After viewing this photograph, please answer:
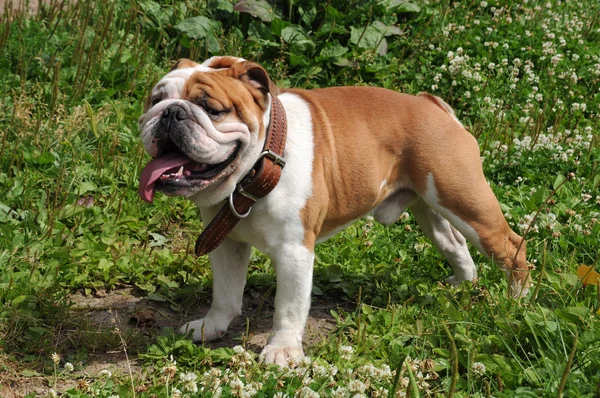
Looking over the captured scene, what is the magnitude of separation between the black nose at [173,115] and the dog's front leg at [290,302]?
856mm

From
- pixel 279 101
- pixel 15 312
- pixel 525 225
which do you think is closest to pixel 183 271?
pixel 15 312

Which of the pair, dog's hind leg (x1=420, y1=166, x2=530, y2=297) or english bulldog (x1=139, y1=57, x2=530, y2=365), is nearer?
english bulldog (x1=139, y1=57, x2=530, y2=365)

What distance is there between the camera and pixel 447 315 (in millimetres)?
4203

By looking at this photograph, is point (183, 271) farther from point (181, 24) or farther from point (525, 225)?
point (181, 24)

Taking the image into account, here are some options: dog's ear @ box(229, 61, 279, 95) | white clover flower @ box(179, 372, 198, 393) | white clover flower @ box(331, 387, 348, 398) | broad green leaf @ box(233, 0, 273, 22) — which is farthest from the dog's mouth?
broad green leaf @ box(233, 0, 273, 22)

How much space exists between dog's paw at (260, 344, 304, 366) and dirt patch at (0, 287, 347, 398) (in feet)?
0.44

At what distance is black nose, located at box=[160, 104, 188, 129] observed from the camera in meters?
3.60

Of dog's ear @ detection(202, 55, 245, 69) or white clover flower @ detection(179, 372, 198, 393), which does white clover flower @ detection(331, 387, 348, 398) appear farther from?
dog's ear @ detection(202, 55, 245, 69)

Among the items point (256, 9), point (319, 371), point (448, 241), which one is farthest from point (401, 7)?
point (319, 371)

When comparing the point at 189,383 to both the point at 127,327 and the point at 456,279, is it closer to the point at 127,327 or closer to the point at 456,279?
the point at 127,327

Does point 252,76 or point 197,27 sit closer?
point 252,76

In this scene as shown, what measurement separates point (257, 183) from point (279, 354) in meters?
0.89

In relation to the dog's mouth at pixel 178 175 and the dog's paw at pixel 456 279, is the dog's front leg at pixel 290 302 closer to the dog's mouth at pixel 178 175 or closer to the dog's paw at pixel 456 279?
the dog's mouth at pixel 178 175

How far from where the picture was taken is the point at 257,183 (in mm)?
3824
